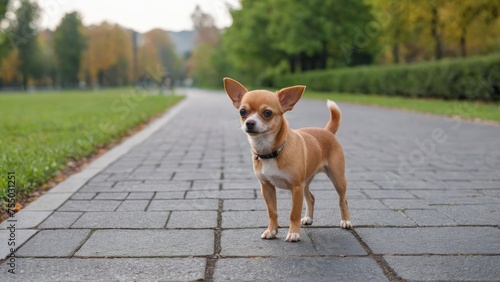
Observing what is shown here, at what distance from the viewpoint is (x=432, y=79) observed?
2183cm

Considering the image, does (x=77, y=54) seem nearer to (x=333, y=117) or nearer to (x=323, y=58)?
(x=323, y=58)

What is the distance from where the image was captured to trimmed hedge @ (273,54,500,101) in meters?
18.2

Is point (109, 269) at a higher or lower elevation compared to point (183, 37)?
lower

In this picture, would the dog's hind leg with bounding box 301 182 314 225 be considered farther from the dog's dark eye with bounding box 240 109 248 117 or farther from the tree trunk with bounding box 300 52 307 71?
the tree trunk with bounding box 300 52 307 71

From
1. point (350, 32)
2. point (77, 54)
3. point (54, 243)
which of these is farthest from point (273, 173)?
point (77, 54)

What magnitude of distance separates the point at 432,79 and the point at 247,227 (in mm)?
20080

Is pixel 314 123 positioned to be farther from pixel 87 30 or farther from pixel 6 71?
pixel 87 30

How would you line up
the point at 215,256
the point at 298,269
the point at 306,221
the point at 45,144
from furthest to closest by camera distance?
1. the point at 45,144
2. the point at 306,221
3. the point at 215,256
4. the point at 298,269

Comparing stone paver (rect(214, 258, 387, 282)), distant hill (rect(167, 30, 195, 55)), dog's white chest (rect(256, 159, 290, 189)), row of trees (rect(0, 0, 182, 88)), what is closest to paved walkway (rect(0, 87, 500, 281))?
stone paver (rect(214, 258, 387, 282))

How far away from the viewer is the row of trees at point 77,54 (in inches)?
3098

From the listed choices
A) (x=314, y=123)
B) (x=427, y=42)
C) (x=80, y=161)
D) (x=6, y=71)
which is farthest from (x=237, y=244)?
(x=6, y=71)

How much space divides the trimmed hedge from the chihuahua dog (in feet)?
54.0

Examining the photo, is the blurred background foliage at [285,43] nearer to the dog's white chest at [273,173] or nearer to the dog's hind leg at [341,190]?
the dog's hind leg at [341,190]

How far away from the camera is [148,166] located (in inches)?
269
